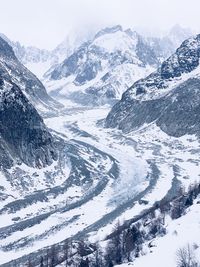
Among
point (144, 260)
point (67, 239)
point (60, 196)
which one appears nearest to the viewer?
point (144, 260)

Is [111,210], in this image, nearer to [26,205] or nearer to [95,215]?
[95,215]

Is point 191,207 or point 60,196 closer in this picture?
point 191,207

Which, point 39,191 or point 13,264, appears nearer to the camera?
point 13,264

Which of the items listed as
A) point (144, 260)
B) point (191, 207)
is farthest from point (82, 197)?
point (144, 260)

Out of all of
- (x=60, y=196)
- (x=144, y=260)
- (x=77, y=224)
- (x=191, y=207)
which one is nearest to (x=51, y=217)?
(x=77, y=224)

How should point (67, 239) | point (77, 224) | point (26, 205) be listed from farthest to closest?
1. point (26, 205)
2. point (77, 224)
3. point (67, 239)

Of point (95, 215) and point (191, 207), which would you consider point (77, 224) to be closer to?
point (95, 215)

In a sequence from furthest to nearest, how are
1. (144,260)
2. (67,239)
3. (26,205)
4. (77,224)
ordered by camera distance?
(26,205) < (77,224) < (67,239) < (144,260)

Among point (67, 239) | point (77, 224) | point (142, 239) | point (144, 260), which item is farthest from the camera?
point (77, 224)

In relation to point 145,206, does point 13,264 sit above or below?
above
